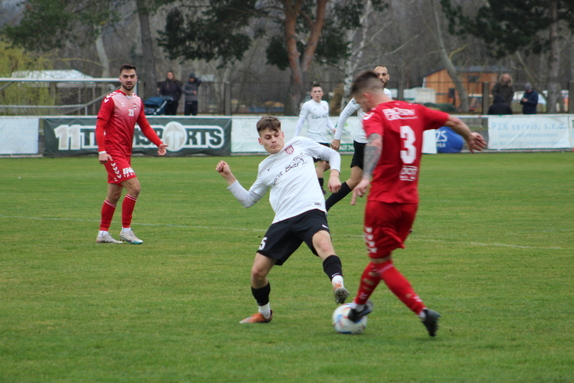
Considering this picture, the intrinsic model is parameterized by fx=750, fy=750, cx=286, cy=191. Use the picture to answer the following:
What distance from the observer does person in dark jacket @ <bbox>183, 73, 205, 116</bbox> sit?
28.1m

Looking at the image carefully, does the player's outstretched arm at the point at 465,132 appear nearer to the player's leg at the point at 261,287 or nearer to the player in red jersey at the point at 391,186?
the player in red jersey at the point at 391,186

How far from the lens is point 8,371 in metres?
4.29

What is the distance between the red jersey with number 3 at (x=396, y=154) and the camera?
491 centimetres

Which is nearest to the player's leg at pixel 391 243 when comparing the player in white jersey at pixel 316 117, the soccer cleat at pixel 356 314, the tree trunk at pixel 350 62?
the soccer cleat at pixel 356 314

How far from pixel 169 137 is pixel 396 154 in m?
19.9

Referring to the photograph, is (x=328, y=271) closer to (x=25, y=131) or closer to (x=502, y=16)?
(x=25, y=131)

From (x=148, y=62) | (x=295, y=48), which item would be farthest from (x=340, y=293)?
(x=148, y=62)

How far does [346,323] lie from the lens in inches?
202

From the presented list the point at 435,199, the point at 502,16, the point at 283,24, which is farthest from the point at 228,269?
the point at 502,16

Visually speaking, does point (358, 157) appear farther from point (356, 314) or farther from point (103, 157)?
point (356, 314)

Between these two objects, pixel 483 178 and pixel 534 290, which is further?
pixel 483 178

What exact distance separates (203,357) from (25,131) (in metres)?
20.9

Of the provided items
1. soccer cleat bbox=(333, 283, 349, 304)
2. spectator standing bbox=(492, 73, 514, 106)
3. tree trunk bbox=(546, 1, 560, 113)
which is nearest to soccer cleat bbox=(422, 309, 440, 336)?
soccer cleat bbox=(333, 283, 349, 304)

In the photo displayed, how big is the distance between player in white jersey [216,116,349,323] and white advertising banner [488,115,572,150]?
857 inches
